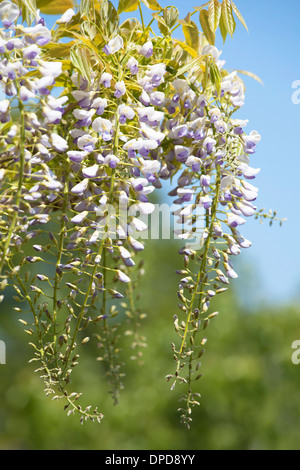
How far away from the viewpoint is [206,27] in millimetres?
843

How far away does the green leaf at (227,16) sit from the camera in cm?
83

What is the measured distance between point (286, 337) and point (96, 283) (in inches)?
247

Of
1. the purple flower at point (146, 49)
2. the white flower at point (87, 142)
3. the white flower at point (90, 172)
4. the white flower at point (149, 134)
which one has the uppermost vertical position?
the purple flower at point (146, 49)

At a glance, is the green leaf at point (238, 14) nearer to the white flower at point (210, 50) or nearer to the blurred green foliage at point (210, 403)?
the white flower at point (210, 50)

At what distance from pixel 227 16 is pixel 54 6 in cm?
28

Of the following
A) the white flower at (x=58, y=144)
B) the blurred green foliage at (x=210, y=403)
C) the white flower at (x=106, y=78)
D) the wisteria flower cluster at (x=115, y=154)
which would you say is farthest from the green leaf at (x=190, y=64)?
the blurred green foliage at (x=210, y=403)

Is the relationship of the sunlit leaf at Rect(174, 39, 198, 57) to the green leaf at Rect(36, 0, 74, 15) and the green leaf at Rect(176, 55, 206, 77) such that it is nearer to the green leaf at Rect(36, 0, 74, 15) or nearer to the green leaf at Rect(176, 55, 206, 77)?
the green leaf at Rect(176, 55, 206, 77)

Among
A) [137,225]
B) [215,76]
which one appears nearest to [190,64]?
[215,76]

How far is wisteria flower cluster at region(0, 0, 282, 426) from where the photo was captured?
73 cm

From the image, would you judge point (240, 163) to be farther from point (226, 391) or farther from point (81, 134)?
point (226, 391)

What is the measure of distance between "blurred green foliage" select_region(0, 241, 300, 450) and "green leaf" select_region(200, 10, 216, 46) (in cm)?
519

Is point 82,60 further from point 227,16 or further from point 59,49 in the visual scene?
point 227,16

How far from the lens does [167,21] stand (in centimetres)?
86

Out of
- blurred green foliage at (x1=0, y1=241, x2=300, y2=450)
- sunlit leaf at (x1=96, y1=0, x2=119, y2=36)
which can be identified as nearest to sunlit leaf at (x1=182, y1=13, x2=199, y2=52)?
sunlit leaf at (x1=96, y1=0, x2=119, y2=36)
